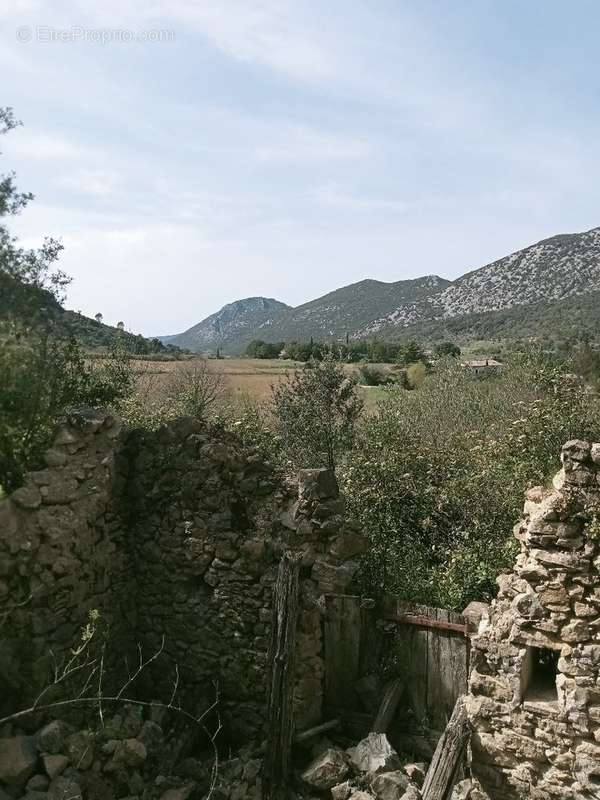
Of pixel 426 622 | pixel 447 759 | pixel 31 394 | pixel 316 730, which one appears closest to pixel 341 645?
pixel 316 730

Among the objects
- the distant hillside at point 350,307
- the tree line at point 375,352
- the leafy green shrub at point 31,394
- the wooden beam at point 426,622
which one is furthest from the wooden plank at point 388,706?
the distant hillside at point 350,307

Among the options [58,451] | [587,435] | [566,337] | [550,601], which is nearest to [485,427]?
[587,435]

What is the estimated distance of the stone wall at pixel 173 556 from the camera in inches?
267

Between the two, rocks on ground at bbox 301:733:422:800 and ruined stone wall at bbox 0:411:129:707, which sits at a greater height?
ruined stone wall at bbox 0:411:129:707

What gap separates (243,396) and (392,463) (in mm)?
11412

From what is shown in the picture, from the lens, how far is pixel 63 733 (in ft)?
21.1

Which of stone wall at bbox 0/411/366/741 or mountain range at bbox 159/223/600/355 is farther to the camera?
mountain range at bbox 159/223/600/355

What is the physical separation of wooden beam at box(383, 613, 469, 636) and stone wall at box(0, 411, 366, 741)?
2.14 feet

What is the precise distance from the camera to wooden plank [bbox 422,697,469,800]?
5.85 metres

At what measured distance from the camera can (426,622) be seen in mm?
6824

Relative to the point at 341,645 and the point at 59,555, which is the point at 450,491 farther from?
the point at 59,555

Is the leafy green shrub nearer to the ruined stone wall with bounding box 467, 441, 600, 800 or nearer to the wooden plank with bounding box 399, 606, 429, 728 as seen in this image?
the wooden plank with bounding box 399, 606, 429, 728

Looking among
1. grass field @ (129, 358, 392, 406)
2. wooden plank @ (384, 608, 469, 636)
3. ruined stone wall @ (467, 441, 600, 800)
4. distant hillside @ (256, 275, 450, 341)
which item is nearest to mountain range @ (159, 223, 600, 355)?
distant hillside @ (256, 275, 450, 341)

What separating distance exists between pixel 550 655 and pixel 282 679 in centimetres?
262
